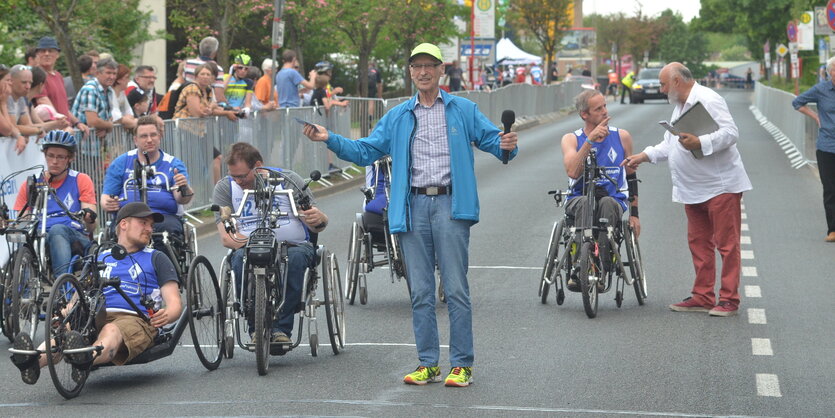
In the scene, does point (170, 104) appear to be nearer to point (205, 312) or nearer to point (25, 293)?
point (25, 293)

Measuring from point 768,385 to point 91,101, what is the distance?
27.8 ft

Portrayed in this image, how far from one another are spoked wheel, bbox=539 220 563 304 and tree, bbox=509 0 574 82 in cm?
5621

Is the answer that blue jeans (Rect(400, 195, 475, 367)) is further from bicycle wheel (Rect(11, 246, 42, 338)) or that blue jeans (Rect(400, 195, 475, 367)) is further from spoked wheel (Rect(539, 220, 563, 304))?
spoked wheel (Rect(539, 220, 563, 304))

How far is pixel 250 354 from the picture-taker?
9.38m

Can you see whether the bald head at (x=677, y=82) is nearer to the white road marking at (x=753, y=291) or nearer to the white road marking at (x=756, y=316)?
the white road marking at (x=756, y=316)

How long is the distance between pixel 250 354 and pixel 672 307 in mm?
3508

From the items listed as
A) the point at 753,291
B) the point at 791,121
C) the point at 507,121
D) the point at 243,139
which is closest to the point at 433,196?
the point at 507,121

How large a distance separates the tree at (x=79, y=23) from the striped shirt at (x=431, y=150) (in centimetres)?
1425

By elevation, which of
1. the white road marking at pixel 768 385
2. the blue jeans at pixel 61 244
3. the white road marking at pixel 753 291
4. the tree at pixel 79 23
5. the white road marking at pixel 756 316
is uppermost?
the tree at pixel 79 23

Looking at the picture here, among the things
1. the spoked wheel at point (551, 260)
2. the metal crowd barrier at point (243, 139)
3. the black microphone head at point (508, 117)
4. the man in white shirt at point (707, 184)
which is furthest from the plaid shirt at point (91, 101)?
the black microphone head at point (508, 117)

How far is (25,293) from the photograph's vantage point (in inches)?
377

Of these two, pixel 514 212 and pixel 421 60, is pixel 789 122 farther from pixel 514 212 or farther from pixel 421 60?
pixel 421 60

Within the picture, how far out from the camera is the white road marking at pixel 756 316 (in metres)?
10.6

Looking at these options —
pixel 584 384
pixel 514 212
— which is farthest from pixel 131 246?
pixel 514 212
